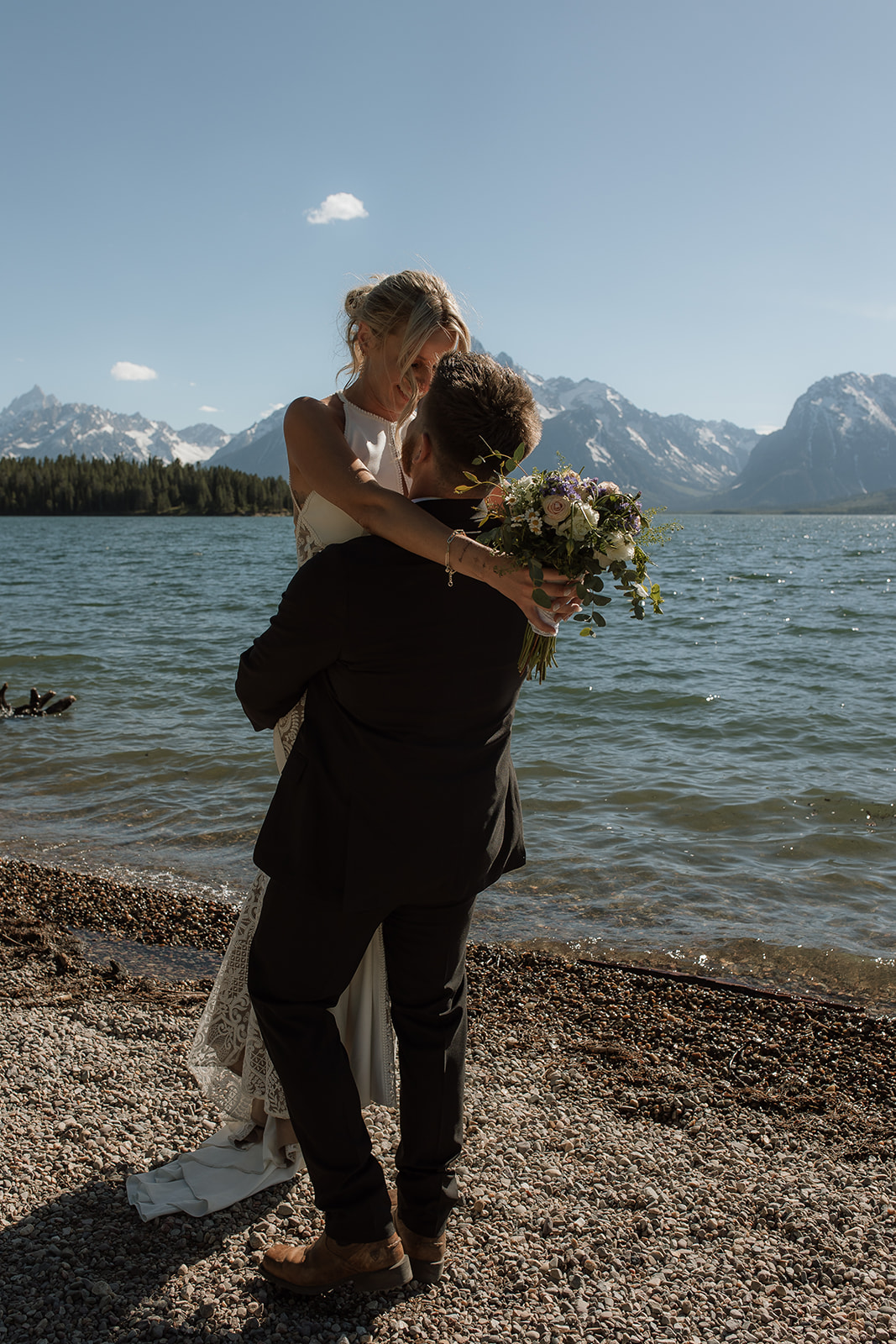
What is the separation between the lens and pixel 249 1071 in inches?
132

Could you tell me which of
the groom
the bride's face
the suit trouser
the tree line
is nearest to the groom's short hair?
the groom

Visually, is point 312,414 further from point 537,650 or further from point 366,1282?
point 366,1282

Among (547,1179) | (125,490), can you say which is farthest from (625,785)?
(125,490)

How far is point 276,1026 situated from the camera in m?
2.68

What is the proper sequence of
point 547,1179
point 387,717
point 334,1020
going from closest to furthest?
point 387,717, point 334,1020, point 547,1179

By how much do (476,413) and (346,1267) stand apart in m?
2.53

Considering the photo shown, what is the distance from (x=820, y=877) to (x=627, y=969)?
2.98m

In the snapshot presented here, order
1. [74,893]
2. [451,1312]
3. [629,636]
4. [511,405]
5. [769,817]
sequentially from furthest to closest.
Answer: [629,636]
[769,817]
[74,893]
[451,1312]
[511,405]

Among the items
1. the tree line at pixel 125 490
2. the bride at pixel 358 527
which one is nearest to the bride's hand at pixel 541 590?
the bride at pixel 358 527

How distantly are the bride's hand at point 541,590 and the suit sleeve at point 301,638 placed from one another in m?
0.42

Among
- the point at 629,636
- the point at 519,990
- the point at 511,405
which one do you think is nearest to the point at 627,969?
the point at 519,990

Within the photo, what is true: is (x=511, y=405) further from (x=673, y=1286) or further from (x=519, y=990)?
(x=519, y=990)

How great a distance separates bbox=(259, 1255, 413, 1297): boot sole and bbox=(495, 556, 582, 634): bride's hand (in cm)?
201

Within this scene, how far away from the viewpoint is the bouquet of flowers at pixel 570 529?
2.27 meters
